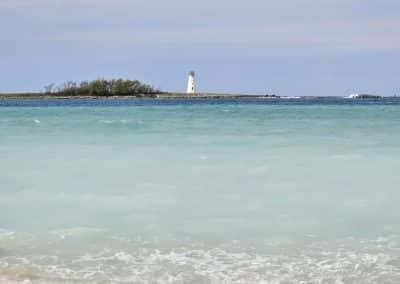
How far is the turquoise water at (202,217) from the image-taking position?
18.7ft

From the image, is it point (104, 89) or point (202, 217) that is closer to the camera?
point (202, 217)

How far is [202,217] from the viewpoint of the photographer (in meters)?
7.90

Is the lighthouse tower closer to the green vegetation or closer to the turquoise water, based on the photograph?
the green vegetation

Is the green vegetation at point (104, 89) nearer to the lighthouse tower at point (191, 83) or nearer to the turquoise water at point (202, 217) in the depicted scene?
the lighthouse tower at point (191, 83)

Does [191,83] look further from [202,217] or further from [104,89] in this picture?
[202,217]

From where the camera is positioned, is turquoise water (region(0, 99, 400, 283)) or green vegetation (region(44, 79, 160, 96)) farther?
green vegetation (region(44, 79, 160, 96))

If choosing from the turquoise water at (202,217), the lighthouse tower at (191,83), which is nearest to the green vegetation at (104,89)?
the lighthouse tower at (191,83)

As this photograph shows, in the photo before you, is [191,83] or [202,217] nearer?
[202,217]

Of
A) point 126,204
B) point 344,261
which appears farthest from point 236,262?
point 126,204

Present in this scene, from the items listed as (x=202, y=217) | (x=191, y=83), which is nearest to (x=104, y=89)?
(x=191, y=83)

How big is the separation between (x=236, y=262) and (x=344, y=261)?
0.96m

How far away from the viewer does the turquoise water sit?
5.70 meters

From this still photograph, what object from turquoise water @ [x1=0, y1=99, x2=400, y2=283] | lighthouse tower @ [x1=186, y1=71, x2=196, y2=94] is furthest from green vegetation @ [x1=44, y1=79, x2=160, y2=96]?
turquoise water @ [x1=0, y1=99, x2=400, y2=283]

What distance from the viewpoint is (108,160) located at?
1412cm
